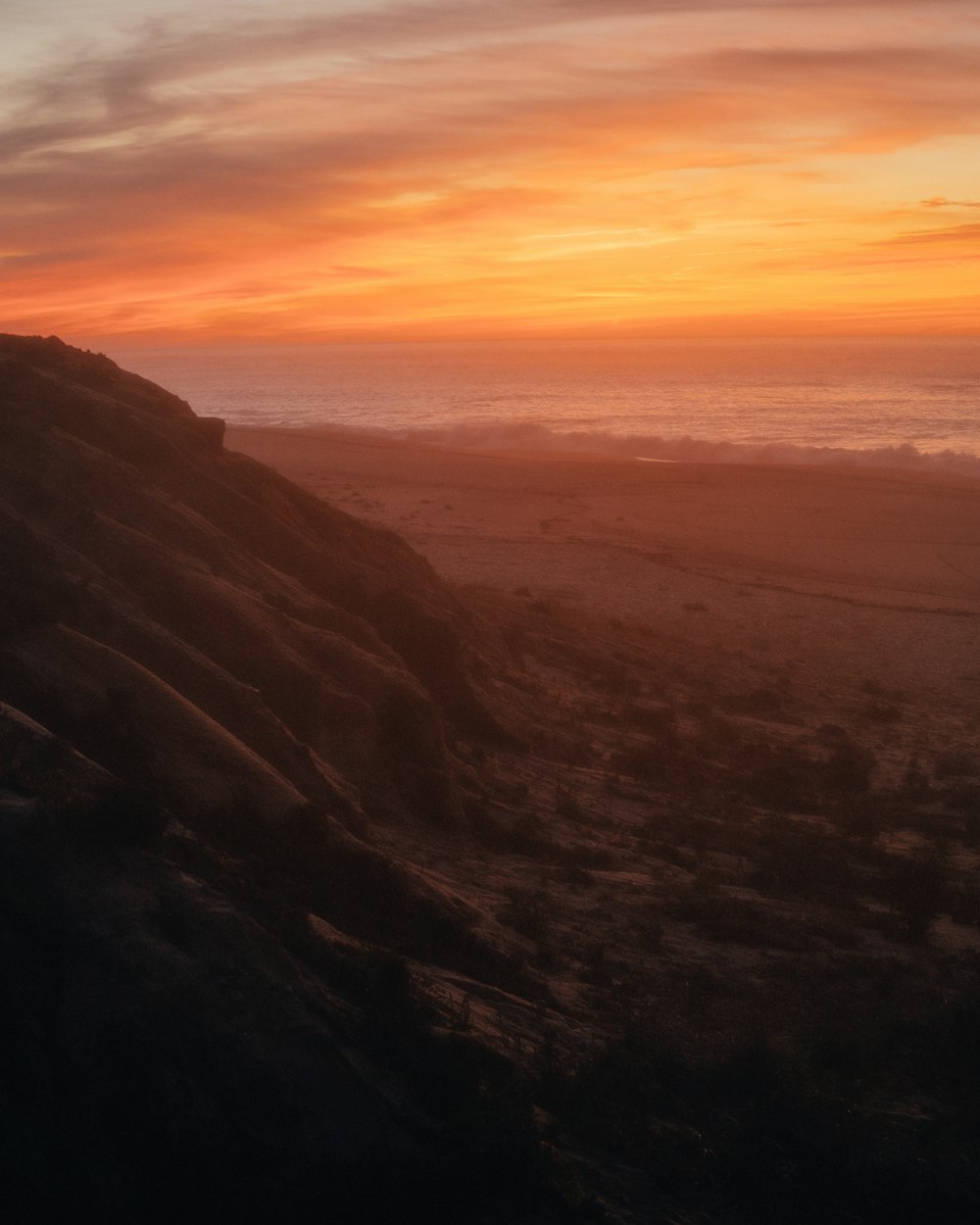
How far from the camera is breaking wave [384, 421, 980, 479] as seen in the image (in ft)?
186

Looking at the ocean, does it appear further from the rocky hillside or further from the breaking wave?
the rocky hillside

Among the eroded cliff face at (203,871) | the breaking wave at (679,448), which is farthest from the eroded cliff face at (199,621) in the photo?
the breaking wave at (679,448)

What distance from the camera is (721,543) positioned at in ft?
109

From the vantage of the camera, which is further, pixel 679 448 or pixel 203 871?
pixel 679 448

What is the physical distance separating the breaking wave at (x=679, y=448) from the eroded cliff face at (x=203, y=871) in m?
47.1

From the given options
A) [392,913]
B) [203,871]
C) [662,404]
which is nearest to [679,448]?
[662,404]

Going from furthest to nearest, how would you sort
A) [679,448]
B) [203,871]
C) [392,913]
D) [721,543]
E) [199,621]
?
1. [679,448]
2. [721,543]
3. [199,621]
4. [392,913]
5. [203,871]

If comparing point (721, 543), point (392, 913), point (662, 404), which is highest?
point (662, 404)

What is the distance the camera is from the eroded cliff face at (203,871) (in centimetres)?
552

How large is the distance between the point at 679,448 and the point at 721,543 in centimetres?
3078

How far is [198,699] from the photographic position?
385 inches

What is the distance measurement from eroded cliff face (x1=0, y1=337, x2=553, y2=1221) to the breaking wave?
4711 cm

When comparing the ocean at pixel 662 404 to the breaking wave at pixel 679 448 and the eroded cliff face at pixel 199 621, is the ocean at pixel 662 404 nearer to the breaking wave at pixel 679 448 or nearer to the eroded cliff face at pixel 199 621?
the breaking wave at pixel 679 448

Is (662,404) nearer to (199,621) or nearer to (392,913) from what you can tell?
(199,621)
